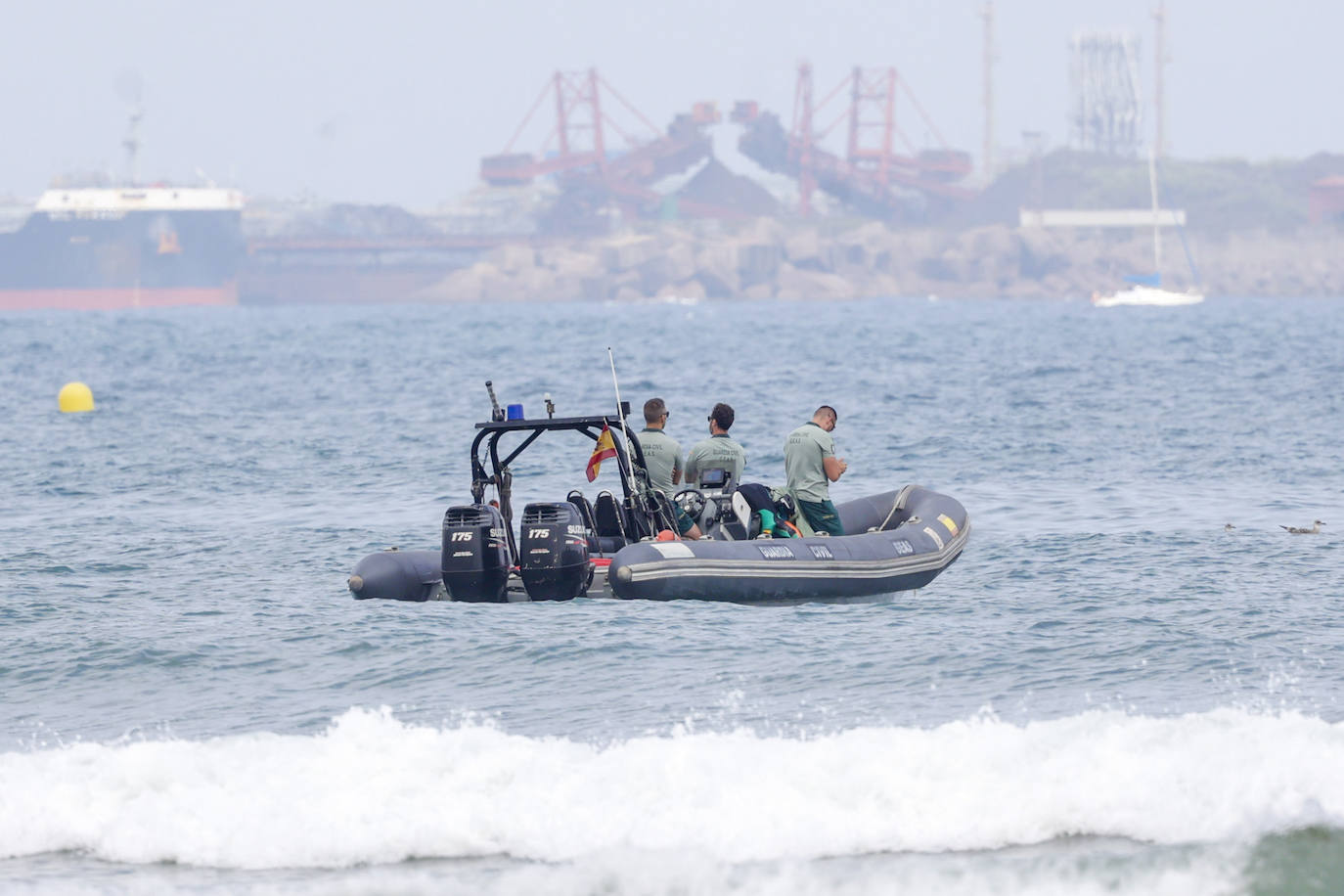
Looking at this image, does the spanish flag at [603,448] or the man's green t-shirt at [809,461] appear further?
the man's green t-shirt at [809,461]

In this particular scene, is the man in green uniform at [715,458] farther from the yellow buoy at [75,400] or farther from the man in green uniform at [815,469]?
the yellow buoy at [75,400]

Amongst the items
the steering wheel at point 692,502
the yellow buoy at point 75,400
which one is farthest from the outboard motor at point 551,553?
the yellow buoy at point 75,400

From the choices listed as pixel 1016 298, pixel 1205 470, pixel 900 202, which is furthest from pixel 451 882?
pixel 900 202

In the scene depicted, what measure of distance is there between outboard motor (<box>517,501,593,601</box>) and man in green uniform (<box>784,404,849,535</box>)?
1.95 meters

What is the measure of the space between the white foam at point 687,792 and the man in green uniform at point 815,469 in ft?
15.5

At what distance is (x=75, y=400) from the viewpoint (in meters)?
35.8

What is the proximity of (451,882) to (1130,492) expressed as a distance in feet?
46.5

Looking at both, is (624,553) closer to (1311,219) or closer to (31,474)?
(31,474)

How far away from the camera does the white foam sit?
7.43m

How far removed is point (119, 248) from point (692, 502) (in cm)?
15557

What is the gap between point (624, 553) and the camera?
471 inches

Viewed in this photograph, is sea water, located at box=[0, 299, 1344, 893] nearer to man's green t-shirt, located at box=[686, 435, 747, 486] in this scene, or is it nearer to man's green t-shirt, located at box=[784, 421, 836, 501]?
man's green t-shirt, located at box=[784, 421, 836, 501]

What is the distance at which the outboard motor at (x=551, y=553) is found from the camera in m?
11.9

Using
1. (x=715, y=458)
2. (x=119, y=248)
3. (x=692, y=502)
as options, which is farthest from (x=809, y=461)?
(x=119, y=248)
